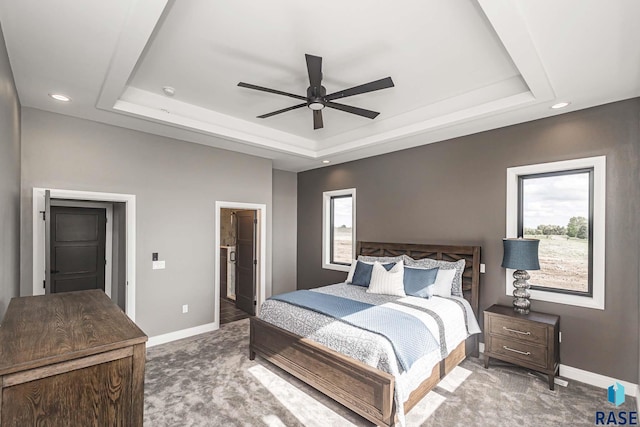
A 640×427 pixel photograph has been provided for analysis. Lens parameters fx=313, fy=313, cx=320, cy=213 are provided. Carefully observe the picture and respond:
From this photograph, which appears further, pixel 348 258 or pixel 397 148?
pixel 348 258

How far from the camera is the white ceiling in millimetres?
1984

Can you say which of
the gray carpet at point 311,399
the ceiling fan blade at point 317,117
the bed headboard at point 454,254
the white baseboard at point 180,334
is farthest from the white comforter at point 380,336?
the ceiling fan blade at point 317,117

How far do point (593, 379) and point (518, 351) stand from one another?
722 mm

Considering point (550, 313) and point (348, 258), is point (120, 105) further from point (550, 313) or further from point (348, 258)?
point (550, 313)

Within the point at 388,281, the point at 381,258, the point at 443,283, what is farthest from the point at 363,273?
the point at 443,283

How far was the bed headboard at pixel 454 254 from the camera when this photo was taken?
12.6 feet

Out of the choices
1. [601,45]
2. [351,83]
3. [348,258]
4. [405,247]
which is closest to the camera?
[601,45]

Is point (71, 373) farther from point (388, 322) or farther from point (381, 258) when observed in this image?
point (381, 258)

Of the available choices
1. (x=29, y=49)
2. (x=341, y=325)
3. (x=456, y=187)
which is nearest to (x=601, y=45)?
(x=456, y=187)

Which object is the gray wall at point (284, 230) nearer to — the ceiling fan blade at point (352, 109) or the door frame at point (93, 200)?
the door frame at point (93, 200)

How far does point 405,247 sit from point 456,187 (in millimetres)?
1110

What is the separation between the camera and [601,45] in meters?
2.17

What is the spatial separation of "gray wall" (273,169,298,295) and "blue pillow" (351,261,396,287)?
2.07m

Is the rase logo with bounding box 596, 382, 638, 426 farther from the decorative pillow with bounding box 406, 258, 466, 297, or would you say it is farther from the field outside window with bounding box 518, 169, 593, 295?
the decorative pillow with bounding box 406, 258, 466, 297
